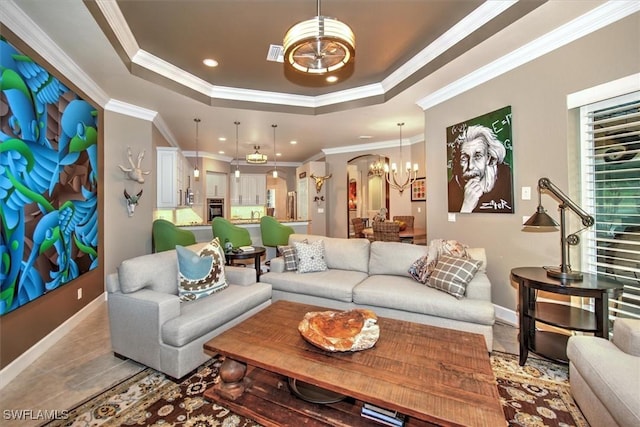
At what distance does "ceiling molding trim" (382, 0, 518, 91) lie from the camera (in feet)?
8.46

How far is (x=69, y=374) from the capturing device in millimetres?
2205

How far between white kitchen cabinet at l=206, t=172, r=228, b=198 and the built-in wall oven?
192mm

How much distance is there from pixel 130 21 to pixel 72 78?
3.31 feet

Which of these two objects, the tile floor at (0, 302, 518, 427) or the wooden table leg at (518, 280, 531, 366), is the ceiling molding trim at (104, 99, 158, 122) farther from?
the wooden table leg at (518, 280, 531, 366)

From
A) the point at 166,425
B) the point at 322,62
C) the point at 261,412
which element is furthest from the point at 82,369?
the point at 322,62

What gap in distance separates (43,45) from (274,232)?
3810 mm

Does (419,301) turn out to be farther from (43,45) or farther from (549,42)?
(43,45)

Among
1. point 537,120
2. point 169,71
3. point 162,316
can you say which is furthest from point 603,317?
point 169,71

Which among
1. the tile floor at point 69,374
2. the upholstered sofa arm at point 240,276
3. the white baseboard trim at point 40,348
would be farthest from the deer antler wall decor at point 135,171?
the upholstered sofa arm at point 240,276

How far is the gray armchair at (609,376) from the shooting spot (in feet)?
4.12

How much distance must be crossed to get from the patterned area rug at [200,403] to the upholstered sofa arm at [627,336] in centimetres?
50

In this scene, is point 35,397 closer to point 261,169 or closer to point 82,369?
point 82,369

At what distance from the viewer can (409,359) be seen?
1.57m

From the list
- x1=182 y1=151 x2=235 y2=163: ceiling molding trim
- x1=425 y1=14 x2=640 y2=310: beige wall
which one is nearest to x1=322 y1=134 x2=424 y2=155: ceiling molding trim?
x1=425 y1=14 x2=640 y2=310: beige wall
